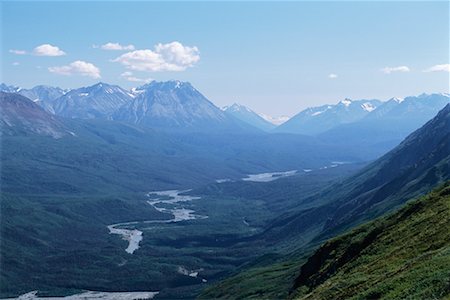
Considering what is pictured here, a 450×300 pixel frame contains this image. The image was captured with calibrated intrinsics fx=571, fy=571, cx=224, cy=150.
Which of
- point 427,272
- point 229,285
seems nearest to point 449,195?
point 427,272

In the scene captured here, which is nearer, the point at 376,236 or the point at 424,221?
the point at 424,221

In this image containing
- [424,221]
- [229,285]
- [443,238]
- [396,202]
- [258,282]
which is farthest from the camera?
[396,202]

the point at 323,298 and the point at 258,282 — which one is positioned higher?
the point at 323,298

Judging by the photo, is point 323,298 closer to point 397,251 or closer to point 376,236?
point 397,251

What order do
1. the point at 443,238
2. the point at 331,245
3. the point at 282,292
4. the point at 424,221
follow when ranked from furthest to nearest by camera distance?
the point at 282,292
the point at 331,245
the point at 424,221
the point at 443,238

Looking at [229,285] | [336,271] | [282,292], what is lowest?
[229,285]

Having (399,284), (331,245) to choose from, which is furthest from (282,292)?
(399,284)

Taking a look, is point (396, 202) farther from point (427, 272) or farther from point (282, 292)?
point (427, 272)
